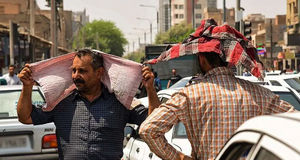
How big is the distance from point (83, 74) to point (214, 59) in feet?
3.74

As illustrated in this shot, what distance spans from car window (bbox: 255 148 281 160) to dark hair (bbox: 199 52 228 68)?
1.47m

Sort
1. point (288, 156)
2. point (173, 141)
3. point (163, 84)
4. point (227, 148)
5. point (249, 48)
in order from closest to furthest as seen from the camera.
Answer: point (288, 156)
point (227, 148)
point (249, 48)
point (173, 141)
point (163, 84)

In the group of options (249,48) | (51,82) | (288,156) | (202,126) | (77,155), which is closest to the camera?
(288,156)

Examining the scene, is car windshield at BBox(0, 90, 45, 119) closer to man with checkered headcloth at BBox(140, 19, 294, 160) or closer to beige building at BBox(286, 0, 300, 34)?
man with checkered headcloth at BBox(140, 19, 294, 160)

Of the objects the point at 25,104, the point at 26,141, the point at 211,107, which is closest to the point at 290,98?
the point at 26,141

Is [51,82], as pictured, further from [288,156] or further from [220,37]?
[288,156]

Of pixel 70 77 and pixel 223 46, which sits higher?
pixel 223 46

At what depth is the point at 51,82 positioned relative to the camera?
16.5ft

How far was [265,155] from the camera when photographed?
243 centimetres

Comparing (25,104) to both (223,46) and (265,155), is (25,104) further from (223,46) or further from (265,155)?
(265,155)

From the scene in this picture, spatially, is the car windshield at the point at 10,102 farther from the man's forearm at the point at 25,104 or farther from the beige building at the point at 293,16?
the beige building at the point at 293,16

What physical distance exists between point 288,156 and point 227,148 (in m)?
0.78

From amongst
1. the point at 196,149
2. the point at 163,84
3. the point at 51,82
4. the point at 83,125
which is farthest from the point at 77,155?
the point at 163,84

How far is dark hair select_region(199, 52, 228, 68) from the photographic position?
13.0ft
